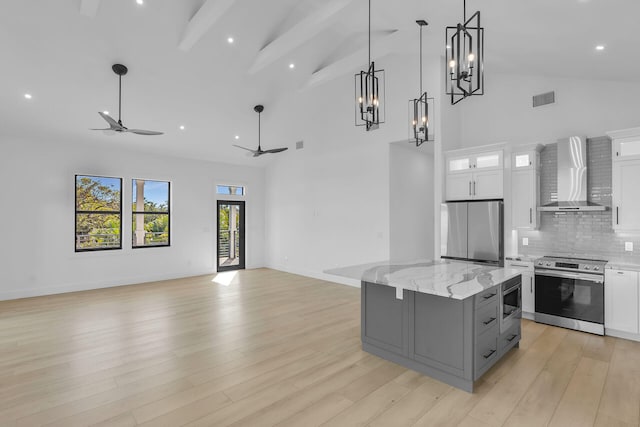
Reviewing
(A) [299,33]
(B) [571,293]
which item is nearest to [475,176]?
(B) [571,293]

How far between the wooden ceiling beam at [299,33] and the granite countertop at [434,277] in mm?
3256

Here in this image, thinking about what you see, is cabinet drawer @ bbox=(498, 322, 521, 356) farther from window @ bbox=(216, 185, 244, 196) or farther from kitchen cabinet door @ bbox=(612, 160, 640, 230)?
window @ bbox=(216, 185, 244, 196)

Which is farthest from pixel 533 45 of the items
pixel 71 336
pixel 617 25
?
pixel 71 336

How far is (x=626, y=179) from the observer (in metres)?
3.90

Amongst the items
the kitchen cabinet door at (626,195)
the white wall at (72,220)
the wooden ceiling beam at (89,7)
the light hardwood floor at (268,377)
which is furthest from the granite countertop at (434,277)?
the white wall at (72,220)

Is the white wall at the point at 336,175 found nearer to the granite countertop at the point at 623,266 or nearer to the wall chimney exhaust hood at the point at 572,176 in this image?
the wall chimney exhaust hood at the point at 572,176

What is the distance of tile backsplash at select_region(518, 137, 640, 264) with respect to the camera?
4.26 meters

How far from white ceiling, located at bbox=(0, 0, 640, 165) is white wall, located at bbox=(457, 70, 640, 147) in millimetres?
235

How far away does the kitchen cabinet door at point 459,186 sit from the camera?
513cm

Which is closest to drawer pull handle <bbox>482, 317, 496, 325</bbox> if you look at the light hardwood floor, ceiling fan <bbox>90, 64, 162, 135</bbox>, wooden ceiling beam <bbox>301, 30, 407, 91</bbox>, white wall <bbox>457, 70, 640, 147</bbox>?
the light hardwood floor

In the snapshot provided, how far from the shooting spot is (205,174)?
337 inches

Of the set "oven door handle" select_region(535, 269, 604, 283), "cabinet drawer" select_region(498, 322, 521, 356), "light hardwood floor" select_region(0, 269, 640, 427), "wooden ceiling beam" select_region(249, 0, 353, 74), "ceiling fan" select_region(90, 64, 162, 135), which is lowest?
"light hardwood floor" select_region(0, 269, 640, 427)

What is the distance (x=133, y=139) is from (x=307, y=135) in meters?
3.87

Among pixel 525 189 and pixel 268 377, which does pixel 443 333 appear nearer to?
pixel 268 377
